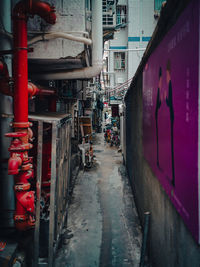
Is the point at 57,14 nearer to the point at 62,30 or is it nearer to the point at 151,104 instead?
the point at 62,30

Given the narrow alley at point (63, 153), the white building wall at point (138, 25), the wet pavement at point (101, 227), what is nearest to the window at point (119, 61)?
the white building wall at point (138, 25)

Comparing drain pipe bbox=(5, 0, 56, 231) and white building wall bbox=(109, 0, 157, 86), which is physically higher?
white building wall bbox=(109, 0, 157, 86)

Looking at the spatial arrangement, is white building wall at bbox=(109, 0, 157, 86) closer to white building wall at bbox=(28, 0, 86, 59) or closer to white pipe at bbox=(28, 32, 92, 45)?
white building wall at bbox=(28, 0, 86, 59)

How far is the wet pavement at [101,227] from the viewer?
5.27 meters

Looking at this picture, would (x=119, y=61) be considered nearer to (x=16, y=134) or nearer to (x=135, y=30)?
(x=135, y=30)

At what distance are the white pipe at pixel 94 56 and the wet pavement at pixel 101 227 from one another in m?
4.85

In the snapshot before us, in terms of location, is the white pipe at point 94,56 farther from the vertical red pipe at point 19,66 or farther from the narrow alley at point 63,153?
the vertical red pipe at point 19,66

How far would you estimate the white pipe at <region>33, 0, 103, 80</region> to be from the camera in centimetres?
662

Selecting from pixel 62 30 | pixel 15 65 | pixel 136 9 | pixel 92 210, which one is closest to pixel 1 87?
pixel 15 65

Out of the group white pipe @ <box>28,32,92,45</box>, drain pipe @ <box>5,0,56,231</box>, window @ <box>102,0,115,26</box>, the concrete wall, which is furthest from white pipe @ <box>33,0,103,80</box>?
window @ <box>102,0,115,26</box>

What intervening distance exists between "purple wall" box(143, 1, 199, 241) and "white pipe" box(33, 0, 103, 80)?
3523 mm

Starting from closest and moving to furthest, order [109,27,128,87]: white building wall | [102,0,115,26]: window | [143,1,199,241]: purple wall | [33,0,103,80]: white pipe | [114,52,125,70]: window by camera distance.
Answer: [143,1,199,241]: purple wall
[33,0,103,80]: white pipe
[102,0,115,26]: window
[109,27,128,87]: white building wall
[114,52,125,70]: window

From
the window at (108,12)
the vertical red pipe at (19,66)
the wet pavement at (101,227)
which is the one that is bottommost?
the wet pavement at (101,227)

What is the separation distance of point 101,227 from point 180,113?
536 centimetres
